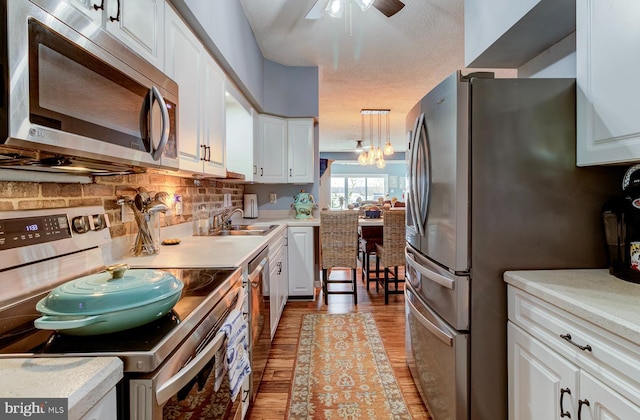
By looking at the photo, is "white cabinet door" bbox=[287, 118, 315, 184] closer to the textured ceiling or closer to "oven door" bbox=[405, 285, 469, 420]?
the textured ceiling

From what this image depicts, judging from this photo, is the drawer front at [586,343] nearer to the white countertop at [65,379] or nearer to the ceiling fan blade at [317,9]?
the white countertop at [65,379]

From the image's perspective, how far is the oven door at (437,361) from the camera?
4.53ft

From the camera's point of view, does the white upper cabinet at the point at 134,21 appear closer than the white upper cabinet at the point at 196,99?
Yes

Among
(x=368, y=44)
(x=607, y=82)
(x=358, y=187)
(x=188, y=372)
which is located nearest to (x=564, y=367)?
(x=607, y=82)

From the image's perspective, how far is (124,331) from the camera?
75 cm

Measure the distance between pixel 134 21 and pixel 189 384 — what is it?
1272 millimetres

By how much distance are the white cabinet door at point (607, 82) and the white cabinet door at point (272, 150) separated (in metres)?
2.88

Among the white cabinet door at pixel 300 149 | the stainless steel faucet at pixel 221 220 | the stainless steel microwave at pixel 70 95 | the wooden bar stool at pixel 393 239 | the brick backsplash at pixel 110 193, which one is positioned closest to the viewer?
the stainless steel microwave at pixel 70 95

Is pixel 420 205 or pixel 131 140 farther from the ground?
pixel 131 140

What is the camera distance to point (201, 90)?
190 cm

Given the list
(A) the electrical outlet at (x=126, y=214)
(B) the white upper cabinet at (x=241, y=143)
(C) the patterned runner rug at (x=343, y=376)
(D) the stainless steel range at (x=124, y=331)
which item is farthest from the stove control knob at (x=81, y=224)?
(B) the white upper cabinet at (x=241, y=143)

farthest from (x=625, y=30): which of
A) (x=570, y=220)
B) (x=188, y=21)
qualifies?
(x=188, y=21)

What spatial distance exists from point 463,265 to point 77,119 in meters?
1.44

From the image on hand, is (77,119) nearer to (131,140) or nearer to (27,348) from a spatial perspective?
(131,140)
